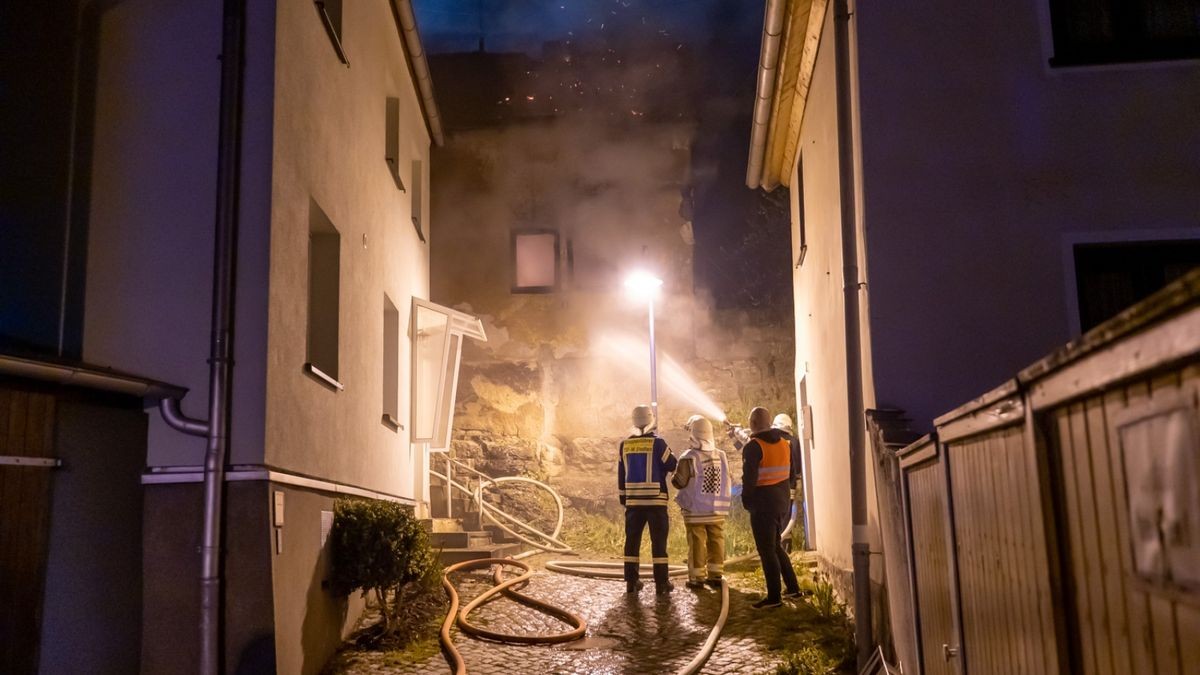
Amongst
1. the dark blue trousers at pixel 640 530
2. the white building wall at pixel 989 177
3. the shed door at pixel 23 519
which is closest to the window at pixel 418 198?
the dark blue trousers at pixel 640 530

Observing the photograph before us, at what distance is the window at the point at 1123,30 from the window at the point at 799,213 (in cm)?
438

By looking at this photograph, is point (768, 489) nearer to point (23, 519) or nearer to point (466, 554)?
point (466, 554)

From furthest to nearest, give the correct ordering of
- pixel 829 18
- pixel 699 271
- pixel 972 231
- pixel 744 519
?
pixel 699 271, pixel 744 519, pixel 829 18, pixel 972 231

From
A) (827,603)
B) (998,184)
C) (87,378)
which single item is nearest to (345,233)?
(87,378)

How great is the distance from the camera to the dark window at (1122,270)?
789 centimetres

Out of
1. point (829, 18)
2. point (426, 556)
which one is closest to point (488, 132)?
point (829, 18)

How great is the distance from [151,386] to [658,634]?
476 centimetres

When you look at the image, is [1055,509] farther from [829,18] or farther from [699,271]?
[699,271]

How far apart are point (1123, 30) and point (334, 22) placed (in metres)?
7.08

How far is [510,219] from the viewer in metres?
18.8

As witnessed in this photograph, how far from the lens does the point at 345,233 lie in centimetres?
1007

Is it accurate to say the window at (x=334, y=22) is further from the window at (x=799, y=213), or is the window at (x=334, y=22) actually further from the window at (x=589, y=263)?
the window at (x=589, y=263)

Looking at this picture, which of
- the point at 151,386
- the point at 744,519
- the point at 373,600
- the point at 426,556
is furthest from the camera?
the point at 744,519

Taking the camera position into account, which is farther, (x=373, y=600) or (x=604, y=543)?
(x=604, y=543)
